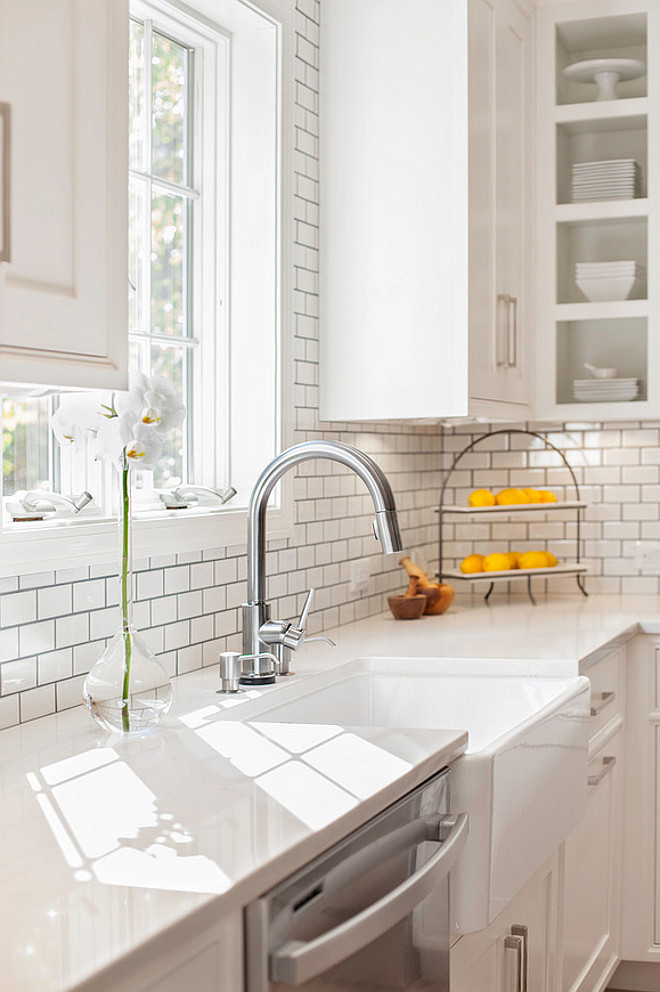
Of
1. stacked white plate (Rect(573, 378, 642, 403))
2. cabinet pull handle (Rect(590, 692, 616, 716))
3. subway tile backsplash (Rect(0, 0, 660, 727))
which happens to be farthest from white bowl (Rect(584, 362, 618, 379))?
cabinet pull handle (Rect(590, 692, 616, 716))

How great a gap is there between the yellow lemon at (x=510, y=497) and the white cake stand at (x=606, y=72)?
1246mm

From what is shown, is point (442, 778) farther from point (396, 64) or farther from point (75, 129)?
point (396, 64)

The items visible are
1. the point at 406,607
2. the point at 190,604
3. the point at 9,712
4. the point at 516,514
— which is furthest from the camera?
the point at 516,514

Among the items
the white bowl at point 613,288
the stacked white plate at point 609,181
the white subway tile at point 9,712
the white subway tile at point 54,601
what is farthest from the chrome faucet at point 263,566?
the stacked white plate at point 609,181

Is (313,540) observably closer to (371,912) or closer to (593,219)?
(593,219)

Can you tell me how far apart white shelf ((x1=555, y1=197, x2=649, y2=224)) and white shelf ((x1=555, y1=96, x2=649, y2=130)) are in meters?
0.25

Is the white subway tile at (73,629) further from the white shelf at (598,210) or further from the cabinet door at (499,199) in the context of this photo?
the white shelf at (598,210)

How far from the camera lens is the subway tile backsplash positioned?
1971 millimetres

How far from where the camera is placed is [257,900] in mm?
1136

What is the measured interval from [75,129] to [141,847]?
0.93 metres

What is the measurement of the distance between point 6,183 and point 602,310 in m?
2.43

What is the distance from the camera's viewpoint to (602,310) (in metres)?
3.49

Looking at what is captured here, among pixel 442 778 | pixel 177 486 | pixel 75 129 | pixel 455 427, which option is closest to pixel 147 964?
pixel 442 778

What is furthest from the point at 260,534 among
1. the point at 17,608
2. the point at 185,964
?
the point at 185,964
